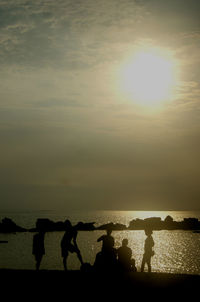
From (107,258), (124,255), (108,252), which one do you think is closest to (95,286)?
(107,258)

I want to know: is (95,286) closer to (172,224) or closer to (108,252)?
(108,252)

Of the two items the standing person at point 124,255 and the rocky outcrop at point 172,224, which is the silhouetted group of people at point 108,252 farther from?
the rocky outcrop at point 172,224

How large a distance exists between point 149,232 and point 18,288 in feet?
21.2

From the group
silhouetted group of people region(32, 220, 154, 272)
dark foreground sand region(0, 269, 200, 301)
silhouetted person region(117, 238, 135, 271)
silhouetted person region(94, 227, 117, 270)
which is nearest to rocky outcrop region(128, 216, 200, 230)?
silhouetted group of people region(32, 220, 154, 272)

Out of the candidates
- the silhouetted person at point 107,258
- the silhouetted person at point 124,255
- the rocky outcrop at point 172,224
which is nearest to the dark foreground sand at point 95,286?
the silhouetted person at point 107,258

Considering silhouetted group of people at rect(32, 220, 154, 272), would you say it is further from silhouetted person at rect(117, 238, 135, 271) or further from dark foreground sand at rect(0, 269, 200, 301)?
dark foreground sand at rect(0, 269, 200, 301)

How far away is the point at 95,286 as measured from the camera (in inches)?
476

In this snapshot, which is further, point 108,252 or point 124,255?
point 124,255

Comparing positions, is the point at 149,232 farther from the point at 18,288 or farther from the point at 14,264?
the point at 14,264

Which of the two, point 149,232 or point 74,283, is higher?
point 149,232

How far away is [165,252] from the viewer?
6050 cm

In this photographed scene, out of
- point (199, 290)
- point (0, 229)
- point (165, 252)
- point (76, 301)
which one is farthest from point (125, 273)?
point (0, 229)

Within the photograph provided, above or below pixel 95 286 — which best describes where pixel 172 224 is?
above

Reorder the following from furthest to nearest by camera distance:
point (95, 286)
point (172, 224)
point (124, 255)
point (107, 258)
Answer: point (172, 224) → point (124, 255) → point (107, 258) → point (95, 286)
